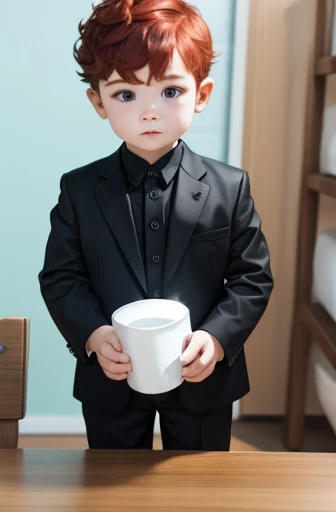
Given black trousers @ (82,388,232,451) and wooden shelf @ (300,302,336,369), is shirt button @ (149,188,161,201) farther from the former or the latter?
wooden shelf @ (300,302,336,369)

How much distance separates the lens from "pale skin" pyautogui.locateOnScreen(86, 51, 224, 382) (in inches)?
29.5

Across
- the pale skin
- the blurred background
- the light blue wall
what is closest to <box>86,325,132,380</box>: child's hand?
the pale skin

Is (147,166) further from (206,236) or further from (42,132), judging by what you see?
(42,132)

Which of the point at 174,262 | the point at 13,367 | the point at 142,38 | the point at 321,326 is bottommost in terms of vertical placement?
the point at 321,326

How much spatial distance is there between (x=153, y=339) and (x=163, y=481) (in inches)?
5.4

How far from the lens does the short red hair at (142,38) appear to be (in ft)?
2.43

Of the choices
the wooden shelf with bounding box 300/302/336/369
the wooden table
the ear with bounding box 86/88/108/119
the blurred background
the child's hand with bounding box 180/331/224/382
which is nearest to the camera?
the wooden table

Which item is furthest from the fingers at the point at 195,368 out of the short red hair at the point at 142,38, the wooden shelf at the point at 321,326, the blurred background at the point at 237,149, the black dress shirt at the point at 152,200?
the blurred background at the point at 237,149

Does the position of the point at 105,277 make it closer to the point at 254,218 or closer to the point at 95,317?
the point at 95,317

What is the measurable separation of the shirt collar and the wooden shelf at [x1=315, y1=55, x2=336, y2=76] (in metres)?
0.77

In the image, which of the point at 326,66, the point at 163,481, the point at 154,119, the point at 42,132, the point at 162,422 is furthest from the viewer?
the point at 42,132

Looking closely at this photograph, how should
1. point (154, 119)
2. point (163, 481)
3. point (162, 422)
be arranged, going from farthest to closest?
point (162, 422) → point (154, 119) → point (163, 481)

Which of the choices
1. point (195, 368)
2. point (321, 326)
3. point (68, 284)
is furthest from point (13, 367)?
point (321, 326)

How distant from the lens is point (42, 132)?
1.72 m
